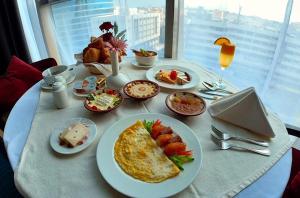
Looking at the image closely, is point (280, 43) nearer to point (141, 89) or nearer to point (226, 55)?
point (226, 55)

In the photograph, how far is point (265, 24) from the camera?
1.14 metres

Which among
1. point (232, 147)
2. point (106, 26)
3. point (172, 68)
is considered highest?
point (106, 26)

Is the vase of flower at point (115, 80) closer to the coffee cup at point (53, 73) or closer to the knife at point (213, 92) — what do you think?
the coffee cup at point (53, 73)

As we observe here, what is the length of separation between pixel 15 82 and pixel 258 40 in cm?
150

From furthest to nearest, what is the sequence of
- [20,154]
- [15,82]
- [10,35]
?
[10,35]
[15,82]
[20,154]

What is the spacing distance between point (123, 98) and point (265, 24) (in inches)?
33.8

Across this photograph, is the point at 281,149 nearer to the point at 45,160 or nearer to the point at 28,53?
the point at 45,160

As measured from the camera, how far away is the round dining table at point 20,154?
1.97 feet

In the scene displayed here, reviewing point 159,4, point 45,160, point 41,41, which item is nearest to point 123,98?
point 45,160

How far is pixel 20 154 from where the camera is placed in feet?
2.26

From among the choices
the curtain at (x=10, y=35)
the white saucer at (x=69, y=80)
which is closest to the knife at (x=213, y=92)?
the white saucer at (x=69, y=80)

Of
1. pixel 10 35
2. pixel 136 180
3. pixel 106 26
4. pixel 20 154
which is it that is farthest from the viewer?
pixel 10 35

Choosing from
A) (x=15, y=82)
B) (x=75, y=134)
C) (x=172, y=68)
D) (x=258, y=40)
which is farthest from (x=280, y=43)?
(x=15, y=82)

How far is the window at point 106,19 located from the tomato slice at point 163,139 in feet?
3.27
